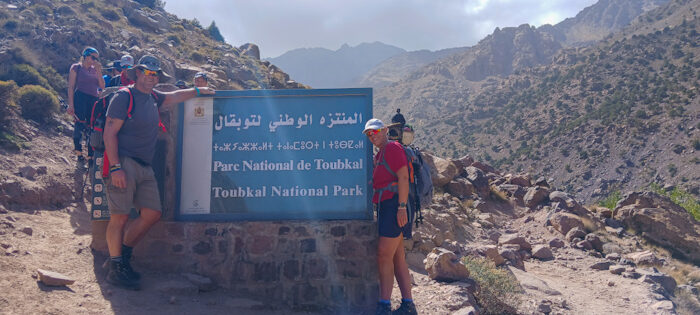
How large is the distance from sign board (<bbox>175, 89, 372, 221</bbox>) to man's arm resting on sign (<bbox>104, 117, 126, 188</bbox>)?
0.83 metres

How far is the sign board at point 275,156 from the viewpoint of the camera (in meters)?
4.84

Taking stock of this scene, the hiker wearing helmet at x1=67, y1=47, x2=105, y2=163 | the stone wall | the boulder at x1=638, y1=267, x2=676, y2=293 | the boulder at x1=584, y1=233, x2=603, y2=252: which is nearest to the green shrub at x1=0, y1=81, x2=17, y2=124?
the hiker wearing helmet at x1=67, y1=47, x2=105, y2=163

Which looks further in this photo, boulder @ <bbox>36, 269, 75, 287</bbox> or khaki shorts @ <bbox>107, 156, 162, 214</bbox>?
khaki shorts @ <bbox>107, 156, 162, 214</bbox>

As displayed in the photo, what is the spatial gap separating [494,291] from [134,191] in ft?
13.1

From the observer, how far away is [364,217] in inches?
189

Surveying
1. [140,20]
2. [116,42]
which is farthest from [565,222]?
[140,20]

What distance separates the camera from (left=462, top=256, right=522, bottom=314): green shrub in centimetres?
550

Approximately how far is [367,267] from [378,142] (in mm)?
1235

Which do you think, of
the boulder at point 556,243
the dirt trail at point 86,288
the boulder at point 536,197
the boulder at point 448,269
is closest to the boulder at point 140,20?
the dirt trail at point 86,288

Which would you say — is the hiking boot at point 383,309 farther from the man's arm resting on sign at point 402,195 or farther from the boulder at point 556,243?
the boulder at point 556,243

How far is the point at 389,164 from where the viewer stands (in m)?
4.24

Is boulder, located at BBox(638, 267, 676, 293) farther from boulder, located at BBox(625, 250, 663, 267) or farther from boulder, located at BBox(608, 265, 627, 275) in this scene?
boulder, located at BBox(625, 250, 663, 267)

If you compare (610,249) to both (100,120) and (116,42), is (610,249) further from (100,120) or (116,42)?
Answer: (116,42)

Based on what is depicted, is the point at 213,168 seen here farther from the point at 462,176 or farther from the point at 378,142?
the point at 462,176
